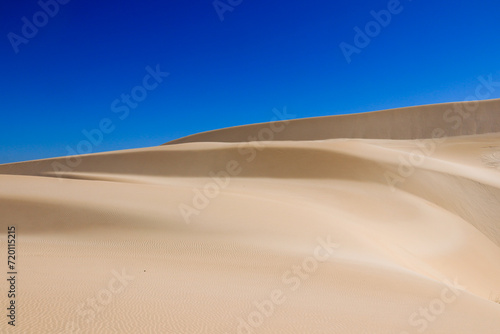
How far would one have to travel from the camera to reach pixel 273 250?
7.02 meters

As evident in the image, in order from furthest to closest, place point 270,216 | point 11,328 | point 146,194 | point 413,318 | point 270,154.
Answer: point 270,154 → point 146,194 → point 270,216 → point 413,318 → point 11,328

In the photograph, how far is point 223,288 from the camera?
16.0 ft

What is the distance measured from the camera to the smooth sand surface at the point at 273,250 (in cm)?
393

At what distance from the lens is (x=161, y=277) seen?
5.25 meters

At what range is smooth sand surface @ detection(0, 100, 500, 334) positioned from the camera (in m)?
3.93

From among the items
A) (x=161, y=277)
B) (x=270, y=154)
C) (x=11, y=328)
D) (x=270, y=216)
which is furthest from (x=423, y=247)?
(x=270, y=154)

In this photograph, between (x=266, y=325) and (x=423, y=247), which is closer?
(x=266, y=325)

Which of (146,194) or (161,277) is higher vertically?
(146,194)

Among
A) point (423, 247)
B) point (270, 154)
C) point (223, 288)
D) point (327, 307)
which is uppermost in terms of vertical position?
point (270, 154)

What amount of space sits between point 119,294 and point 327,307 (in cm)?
240

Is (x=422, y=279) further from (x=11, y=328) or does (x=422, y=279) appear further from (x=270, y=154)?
(x=270, y=154)

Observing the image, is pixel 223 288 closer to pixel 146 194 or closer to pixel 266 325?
pixel 266 325

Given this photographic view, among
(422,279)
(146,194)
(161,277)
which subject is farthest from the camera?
(146,194)

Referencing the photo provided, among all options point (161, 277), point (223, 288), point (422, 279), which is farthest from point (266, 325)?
point (422, 279)
